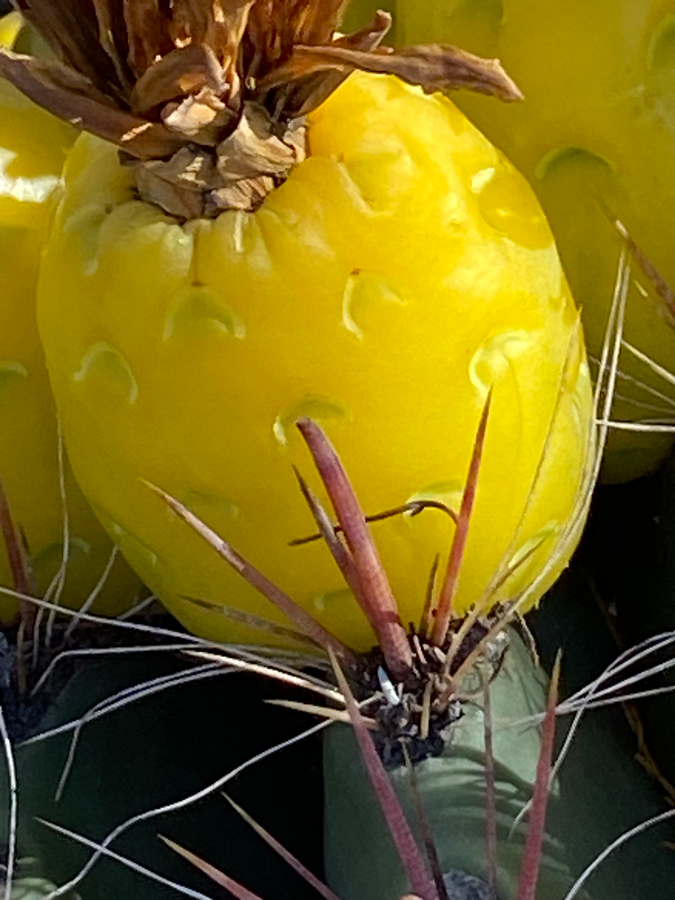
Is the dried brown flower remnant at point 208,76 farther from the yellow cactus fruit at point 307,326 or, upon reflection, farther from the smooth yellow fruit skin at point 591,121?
the smooth yellow fruit skin at point 591,121

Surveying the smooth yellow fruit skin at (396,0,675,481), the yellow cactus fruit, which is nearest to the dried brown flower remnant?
the yellow cactus fruit

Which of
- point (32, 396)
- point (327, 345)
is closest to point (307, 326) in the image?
point (327, 345)

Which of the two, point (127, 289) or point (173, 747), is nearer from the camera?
point (127, 289)

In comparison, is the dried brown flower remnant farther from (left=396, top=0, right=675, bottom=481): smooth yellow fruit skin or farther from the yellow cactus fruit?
(left=396, top=0, right=675, bottom=481): smooth yellow fruit skin

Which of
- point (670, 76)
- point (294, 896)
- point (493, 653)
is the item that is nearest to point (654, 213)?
point (670, 76)

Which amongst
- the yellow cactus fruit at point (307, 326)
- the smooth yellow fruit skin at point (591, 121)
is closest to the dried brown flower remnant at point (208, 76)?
the yellow cactus fruit at point (307, 326)

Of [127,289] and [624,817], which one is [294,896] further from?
[127,289]
